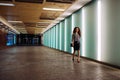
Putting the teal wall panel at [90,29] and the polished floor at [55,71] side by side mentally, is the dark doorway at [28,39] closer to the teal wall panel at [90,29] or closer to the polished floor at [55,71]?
the teal wall panel at [90,29]

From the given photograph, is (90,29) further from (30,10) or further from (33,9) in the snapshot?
(30,10)

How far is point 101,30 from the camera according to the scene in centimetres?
763

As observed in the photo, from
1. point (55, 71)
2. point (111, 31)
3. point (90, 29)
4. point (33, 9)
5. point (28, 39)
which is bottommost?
point (55, 71)

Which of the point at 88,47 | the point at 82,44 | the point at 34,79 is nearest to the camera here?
the point at 34,79

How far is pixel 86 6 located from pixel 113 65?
170 inches

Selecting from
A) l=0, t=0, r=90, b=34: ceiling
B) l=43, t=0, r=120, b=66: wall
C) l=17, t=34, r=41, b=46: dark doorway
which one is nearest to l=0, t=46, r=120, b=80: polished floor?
l=43, t=0, r=120, b=66: wall

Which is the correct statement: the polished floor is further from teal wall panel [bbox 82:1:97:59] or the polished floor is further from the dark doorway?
the dark doorway

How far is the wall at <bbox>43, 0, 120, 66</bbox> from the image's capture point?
6.40 meters

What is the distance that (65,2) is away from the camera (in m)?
8.90

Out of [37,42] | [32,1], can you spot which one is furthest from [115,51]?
[37,42]

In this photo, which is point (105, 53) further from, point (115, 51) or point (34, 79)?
point (34, 79)

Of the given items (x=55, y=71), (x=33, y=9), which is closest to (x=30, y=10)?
(x=33, y=9)

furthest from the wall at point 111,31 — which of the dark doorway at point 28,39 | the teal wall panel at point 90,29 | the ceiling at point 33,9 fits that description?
the dark doorway at point 28,39

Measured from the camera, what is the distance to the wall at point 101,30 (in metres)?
6.40
